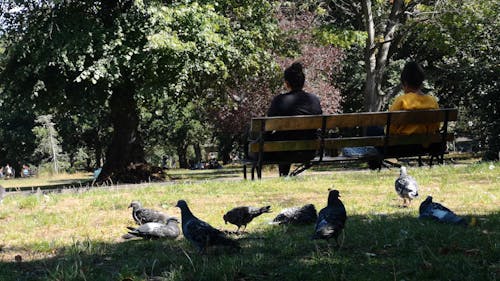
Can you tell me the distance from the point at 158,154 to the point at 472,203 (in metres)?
64.5

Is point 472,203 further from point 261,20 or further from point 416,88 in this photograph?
point 261,20

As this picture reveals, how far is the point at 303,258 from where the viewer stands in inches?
178

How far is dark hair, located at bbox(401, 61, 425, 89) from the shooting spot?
629 cm

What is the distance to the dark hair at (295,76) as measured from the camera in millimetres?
6948

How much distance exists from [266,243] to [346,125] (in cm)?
156

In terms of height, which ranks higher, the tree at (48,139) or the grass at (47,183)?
the tree at (48,139)

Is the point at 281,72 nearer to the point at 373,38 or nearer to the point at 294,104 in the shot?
the point at 373,38

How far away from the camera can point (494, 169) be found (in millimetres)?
11484

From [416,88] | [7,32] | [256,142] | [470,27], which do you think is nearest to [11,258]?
[256,142]

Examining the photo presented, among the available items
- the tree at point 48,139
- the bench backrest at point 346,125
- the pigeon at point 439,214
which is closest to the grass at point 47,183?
the bench backrest at point 346,125

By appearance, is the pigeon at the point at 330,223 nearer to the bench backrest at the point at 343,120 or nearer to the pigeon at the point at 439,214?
the bench backrest at the point at 343,120

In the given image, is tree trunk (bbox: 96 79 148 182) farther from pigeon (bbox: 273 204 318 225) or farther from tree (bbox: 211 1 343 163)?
pigeon (bbox: 273 204 318 225)

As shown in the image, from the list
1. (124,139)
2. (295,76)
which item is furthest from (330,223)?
(124,139)

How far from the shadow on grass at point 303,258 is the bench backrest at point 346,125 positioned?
2.96 feet
